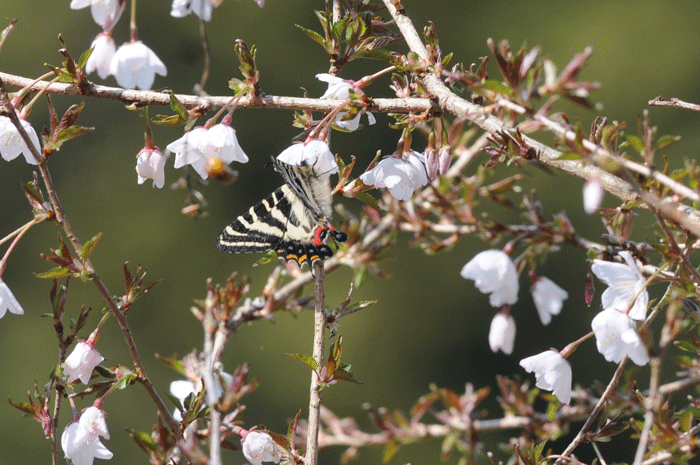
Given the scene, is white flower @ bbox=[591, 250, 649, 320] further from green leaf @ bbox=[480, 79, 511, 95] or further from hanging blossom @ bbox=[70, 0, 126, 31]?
hanging blossom @ bbox=[70, 0, 126, 31]

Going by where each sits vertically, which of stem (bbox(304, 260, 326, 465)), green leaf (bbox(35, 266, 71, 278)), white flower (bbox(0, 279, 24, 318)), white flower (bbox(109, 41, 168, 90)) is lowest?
stem (bbox(304, 260, 326, 465))

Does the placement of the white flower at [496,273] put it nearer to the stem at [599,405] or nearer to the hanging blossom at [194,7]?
the stem at [599,405]

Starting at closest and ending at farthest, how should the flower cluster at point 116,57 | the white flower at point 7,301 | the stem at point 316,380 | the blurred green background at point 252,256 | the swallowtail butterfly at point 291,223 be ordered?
1. the stem at point 316,380
2. the white flower at point 7,301
3. the flower cluster at point 116,57
4. the swallowtail butterfly at point 291,223
5. the blurred green background at point 252,256

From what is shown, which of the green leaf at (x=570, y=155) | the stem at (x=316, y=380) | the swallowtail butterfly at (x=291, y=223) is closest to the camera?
the green leaf at (x=570, y=155)

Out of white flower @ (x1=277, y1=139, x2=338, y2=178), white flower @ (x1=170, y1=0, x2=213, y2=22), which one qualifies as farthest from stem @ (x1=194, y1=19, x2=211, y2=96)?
white flower @ (x1=277, y1=139, x2=338, y2=178)

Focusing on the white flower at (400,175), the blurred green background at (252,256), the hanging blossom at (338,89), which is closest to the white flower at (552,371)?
the white flower at (400,175)

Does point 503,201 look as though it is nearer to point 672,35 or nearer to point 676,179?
point 676,179
